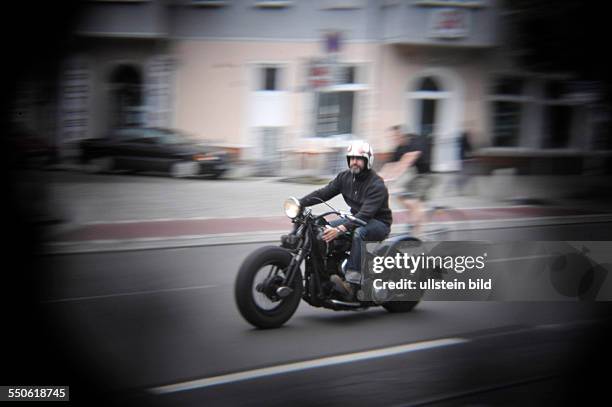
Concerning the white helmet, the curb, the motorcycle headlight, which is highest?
the white helmet

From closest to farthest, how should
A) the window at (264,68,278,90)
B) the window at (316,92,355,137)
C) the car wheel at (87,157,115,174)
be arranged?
the car wheel at (87,157,115,174) < the window at (264,68,278,90) < the window at (316,92,355,137)

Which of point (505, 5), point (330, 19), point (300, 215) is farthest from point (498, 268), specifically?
point (330, 19)

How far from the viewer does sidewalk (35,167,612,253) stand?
2832mm

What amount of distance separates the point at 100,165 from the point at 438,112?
27.7ft

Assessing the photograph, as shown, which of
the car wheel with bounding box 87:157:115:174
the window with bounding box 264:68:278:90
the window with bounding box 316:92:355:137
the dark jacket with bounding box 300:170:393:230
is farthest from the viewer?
the window with bounding box 316:92:355:137

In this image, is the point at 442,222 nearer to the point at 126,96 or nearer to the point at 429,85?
the point at 429,85

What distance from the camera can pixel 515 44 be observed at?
5254 mm

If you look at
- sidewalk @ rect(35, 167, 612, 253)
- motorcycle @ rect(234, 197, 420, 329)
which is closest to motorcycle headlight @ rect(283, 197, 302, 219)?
motorcycle @ rect(234, 197, 420, 329)

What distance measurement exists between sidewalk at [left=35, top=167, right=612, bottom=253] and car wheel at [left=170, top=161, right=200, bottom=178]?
9cm

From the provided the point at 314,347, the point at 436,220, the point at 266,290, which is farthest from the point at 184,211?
the point at 436,220

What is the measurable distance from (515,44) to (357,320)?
2453 millimetres

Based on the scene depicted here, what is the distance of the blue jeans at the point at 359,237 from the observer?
5.21 m

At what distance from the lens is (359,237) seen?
204 inches

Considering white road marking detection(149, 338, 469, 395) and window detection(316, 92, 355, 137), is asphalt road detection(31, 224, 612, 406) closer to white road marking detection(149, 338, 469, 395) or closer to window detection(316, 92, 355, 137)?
white road marking detection(149, 338, 469, 395)
